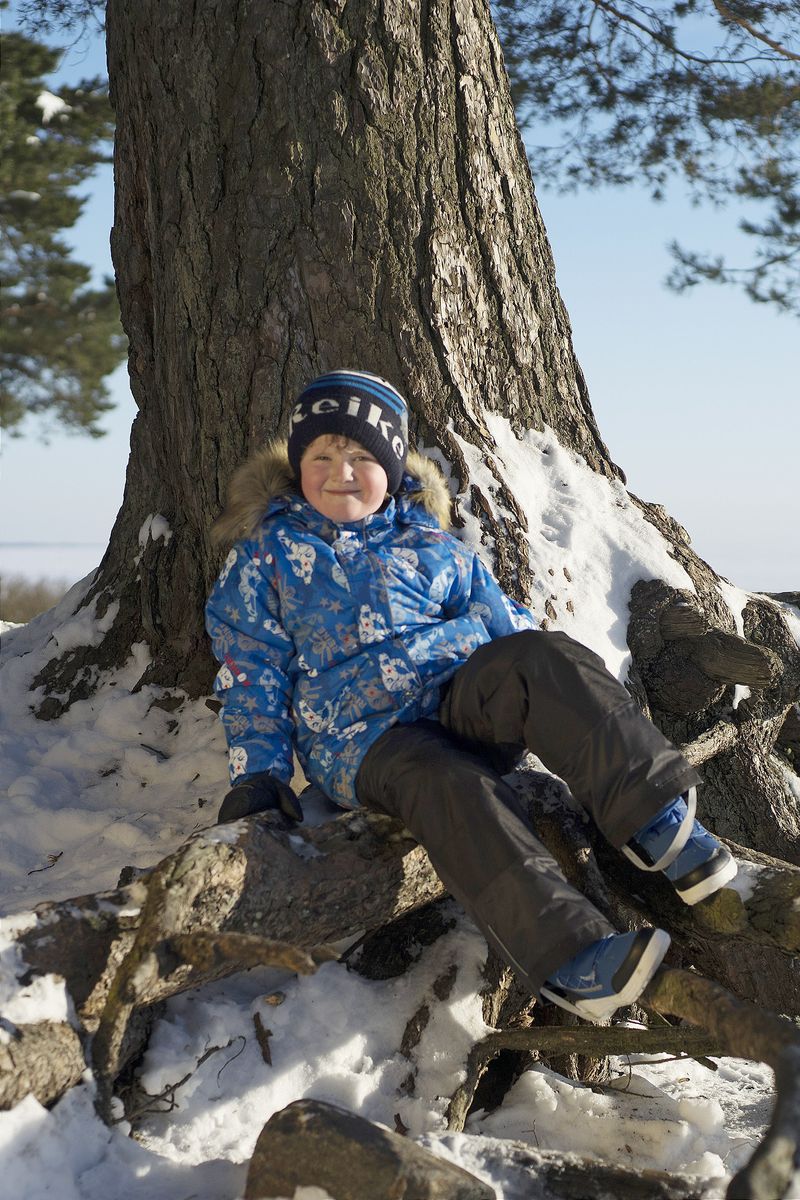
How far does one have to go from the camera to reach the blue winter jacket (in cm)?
255

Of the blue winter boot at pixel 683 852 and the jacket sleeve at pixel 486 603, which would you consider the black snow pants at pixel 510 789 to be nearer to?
the blue winter boot at pixel 683 852

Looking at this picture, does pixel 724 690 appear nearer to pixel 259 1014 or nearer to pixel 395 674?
pixel 395 674

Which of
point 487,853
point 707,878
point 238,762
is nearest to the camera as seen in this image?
point 487,853

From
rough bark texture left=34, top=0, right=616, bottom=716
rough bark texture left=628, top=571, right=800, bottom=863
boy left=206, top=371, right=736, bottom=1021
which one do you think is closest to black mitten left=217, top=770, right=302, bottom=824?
boy left=206, top=371, right=736, bottom=1021

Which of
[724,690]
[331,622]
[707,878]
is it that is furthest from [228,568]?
[724,690]

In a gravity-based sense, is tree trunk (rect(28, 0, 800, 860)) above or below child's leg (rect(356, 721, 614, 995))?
above

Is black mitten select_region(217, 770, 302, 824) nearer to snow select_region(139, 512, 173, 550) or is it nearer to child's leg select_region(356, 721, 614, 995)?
child's leg select_region(356, 721, 614, 995)

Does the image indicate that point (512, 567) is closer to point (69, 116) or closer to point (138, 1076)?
point (138, 1076)

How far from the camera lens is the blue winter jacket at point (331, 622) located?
101 inches

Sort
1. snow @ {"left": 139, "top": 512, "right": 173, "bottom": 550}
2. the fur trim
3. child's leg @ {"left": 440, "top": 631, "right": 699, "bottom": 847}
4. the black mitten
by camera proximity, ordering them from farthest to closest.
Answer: snow @ {"left": 139, "top": 512, "right": 173, "bottom": 550}
the fur trim
the black mitten
child's leg @ {"left": 440, "top": 631, "right": 699, "bottom": 847}

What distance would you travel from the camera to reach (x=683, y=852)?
2.25 m

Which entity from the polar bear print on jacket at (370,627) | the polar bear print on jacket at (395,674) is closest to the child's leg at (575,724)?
the polar bear print on jacket at (395,674)

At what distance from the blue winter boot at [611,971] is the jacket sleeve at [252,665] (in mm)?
885

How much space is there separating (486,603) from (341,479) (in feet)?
1.75
